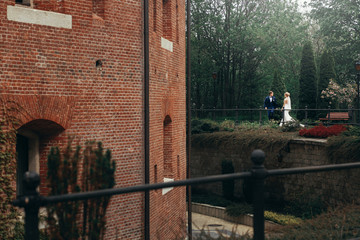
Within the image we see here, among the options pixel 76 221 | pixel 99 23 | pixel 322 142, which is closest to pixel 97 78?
pixel 99 23

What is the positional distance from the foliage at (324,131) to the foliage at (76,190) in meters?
9.66

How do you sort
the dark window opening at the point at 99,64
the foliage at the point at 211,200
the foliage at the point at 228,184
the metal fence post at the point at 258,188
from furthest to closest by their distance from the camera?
the foliage at the point at 228,184 < the foliage at the point at 211,200 < the dark window opening at the point at 99,64 < the metal fence post at the point at 258,188

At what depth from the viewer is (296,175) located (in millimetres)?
17391

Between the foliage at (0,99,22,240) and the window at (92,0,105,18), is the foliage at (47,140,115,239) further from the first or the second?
the window at (92,0,105,18)

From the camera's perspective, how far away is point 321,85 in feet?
89.6

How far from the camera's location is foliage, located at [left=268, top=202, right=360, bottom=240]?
14.0 feet

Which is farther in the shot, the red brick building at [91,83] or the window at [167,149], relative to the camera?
the window at [167,149]

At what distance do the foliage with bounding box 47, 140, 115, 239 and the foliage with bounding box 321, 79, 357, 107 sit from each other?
18481 mm

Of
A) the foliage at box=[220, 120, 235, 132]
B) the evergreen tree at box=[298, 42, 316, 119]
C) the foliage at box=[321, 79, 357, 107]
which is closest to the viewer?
the foliage at box=[220, 120, 235, 132]

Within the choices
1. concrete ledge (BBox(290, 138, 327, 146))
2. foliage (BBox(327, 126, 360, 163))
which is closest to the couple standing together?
concrete ledge (BBox(290, 138, 327, 146))

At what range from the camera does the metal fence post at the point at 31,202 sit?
256 cm

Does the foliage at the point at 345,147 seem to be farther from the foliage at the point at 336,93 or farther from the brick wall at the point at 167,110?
the foliage at the point at 336,93

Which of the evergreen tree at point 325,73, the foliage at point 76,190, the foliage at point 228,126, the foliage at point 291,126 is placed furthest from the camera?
the evergreen tree at point 325,73

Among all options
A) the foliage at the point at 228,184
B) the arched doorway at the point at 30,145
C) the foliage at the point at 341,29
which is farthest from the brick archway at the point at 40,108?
the foliage at the point at 341,29
